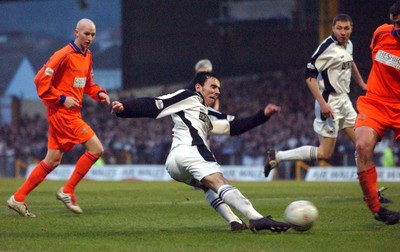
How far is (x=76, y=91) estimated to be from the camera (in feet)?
36.5

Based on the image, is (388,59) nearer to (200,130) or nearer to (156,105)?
(200,130)

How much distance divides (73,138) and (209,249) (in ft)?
14.5

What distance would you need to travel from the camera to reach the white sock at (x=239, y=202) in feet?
25.5

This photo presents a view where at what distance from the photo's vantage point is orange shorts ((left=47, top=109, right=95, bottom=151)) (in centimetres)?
1095

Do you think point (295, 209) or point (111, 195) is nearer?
point (295, 209)

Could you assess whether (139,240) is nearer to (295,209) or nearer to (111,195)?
(295,209)

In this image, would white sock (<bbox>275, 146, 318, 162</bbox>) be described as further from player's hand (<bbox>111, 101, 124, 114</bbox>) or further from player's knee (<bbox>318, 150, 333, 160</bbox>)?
player's hand (<bbox>111, 101, 124, 114</bbox>)

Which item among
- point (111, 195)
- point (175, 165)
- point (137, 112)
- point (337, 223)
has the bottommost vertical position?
point (111, 195)

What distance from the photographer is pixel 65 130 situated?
35.9 feet

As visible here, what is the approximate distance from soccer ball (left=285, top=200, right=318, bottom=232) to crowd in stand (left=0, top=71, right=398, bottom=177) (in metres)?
18.6

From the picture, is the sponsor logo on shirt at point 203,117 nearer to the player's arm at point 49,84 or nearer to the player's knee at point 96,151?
the player's arm at point 49,84

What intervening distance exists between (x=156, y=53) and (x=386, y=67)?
26931mm

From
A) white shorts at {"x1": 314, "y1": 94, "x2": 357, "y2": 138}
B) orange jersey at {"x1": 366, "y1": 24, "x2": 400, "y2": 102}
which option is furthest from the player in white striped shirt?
white shorts at {"x1": 314, "y1": 94, "x2": 357, "y2": 138}

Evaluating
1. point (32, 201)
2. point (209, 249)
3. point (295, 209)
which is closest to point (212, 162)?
point (295, 209)
